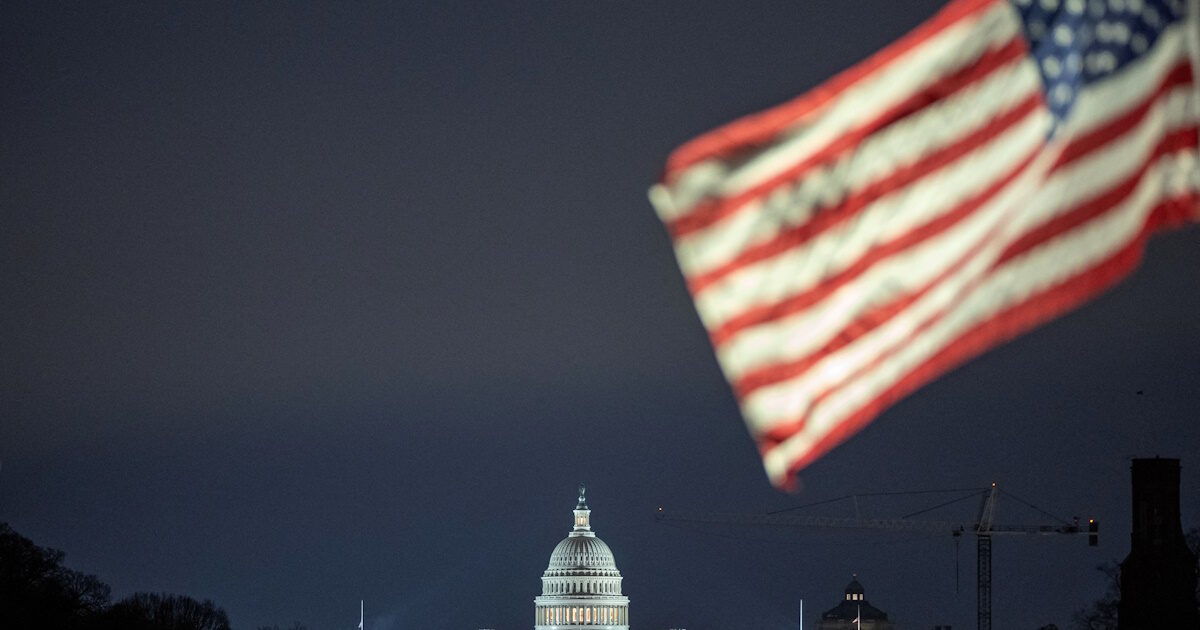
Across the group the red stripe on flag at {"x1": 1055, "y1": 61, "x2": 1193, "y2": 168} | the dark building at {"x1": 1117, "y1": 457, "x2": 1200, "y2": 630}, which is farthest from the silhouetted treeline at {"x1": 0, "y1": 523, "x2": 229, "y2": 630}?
the red stripe on flag at {"x1": 1055, "y1": 61, "x2": 1193, "y2": 168}

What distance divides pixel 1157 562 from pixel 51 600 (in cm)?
5939

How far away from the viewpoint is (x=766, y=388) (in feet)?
60.1

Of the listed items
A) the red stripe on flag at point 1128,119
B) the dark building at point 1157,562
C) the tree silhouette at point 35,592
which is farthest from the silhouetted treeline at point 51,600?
the red stripe on flag at point 1128,119

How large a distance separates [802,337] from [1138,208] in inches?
146

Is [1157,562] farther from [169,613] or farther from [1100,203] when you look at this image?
[1100,203]

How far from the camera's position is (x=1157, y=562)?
12406 cm

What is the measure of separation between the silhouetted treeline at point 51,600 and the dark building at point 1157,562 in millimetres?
55098

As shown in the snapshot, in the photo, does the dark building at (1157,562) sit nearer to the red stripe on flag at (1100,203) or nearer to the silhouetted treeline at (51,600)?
the silhouetted treeline at (51,600)

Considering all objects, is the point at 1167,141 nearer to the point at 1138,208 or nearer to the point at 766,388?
the point at 1138,208

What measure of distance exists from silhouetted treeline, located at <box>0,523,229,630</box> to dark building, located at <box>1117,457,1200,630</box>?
55098 mm

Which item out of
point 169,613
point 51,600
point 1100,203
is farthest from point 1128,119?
point 169,613

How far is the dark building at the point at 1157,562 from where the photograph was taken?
121500 millimetres

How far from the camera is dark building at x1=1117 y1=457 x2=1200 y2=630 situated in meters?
122

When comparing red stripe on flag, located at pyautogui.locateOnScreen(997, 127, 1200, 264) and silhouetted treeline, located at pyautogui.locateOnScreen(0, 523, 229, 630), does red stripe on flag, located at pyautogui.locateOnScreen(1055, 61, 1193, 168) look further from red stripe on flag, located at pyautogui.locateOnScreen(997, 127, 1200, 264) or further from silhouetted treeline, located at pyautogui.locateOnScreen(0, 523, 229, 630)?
silhouetted treeline, located at pyautogui.locateOnScreen(0, 523, 229, 630)
